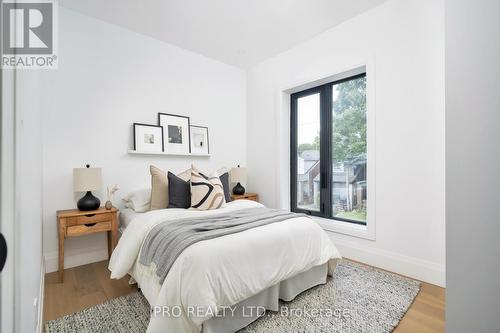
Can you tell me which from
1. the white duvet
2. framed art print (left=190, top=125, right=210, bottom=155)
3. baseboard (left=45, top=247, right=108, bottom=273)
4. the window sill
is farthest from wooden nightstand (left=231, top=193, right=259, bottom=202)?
baseboard (left=45, top=247, right=108, bottom=273)

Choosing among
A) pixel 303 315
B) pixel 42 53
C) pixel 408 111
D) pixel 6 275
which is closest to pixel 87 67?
pixel 42 53

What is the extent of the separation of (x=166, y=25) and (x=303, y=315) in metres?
3.36

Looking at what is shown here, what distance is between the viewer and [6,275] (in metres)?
0.47

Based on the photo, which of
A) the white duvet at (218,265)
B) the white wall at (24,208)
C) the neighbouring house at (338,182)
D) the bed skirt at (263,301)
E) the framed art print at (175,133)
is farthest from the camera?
the framed art print at (175,133)

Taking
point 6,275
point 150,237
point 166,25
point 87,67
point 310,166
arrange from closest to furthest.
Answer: point 6,275
point 150,237
point 87,67
point 166,25
point 310,166

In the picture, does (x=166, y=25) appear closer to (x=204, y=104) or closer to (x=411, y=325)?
(x=204, y=104)

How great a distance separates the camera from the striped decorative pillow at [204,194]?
2.42 m

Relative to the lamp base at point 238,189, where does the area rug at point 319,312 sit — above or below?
below

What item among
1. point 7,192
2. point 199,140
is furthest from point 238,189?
point 7,192

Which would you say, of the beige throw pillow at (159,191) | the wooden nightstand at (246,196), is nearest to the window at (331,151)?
the wooden nightstand at (246,196)

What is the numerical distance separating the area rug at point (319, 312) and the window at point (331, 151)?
41.6 inches

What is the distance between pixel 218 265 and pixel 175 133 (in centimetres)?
236

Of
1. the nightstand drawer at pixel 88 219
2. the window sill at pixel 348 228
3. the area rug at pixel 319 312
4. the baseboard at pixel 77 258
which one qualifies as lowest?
the area rug at pixel 319 312

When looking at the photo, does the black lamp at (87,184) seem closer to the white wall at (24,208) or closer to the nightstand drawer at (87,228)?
the nightstand drawer at (87,228)
